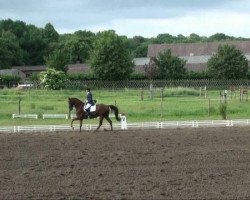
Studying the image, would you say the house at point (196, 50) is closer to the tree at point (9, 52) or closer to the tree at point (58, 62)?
the tree at point (58, 62)

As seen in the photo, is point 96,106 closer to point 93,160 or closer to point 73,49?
point 93,160

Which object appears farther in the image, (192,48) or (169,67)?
(192,48)

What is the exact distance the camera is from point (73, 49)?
129250 mm

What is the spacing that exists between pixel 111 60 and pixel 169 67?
26.1 feet

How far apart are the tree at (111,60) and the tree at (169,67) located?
463 centimetres

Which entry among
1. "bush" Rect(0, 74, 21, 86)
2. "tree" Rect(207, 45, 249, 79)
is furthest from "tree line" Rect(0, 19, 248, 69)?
"tree" Rect(207, 45, 249, 79)

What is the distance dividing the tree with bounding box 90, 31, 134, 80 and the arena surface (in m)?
46.3

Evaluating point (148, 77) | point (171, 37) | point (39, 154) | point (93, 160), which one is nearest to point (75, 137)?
point (39, 154)

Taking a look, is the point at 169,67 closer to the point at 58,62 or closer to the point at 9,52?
the point at 58,62

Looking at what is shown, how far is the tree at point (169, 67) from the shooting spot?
247 ft

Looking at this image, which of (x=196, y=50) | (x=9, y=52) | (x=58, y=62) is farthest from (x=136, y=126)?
(x=9, y=52)

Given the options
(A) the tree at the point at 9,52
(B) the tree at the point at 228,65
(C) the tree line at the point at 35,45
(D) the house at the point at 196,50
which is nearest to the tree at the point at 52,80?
(B) the tree at the point at 228,65

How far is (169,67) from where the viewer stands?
2985 inches

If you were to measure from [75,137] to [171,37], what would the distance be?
6446 inches
